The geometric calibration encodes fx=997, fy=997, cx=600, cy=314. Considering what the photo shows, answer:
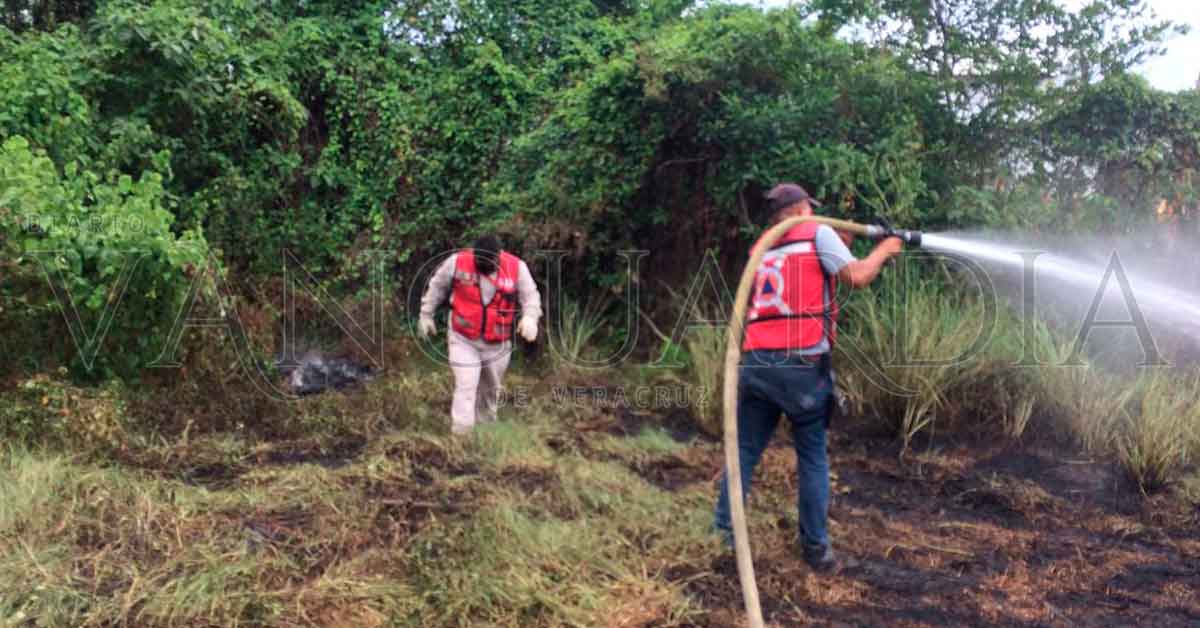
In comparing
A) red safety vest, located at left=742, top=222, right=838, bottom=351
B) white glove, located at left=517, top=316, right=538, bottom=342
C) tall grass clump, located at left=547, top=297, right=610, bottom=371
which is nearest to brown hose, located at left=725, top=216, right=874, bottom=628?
red safety vest, located at left=742, top=222, right=838, bottom=351

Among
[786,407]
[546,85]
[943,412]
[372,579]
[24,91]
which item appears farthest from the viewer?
[546,85]

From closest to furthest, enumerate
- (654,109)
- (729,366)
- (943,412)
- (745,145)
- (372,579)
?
(729,366) → (372,579) → (943,412) → (745,145) → (654,109)

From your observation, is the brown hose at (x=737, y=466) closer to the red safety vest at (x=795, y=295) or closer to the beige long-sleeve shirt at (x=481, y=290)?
the red safety vest at (x=795, y=295)

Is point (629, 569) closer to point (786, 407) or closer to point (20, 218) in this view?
point (786, 407)

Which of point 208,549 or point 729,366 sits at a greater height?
point 729,366

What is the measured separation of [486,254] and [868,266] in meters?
2.92

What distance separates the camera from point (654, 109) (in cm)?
866

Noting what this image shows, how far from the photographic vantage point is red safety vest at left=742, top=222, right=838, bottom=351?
14.4ft

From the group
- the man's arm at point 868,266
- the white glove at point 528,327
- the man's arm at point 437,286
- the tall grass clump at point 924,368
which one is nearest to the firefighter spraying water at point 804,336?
the man's arm at point 868,266

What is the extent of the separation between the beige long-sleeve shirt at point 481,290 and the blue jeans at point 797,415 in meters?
2.35

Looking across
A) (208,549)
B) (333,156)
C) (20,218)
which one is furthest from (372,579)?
(333,156)

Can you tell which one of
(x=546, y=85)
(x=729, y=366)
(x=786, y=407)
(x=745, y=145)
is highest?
(x=546, y=85)

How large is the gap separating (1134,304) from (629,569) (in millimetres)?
4459

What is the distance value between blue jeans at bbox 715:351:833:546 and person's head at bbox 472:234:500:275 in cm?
233
